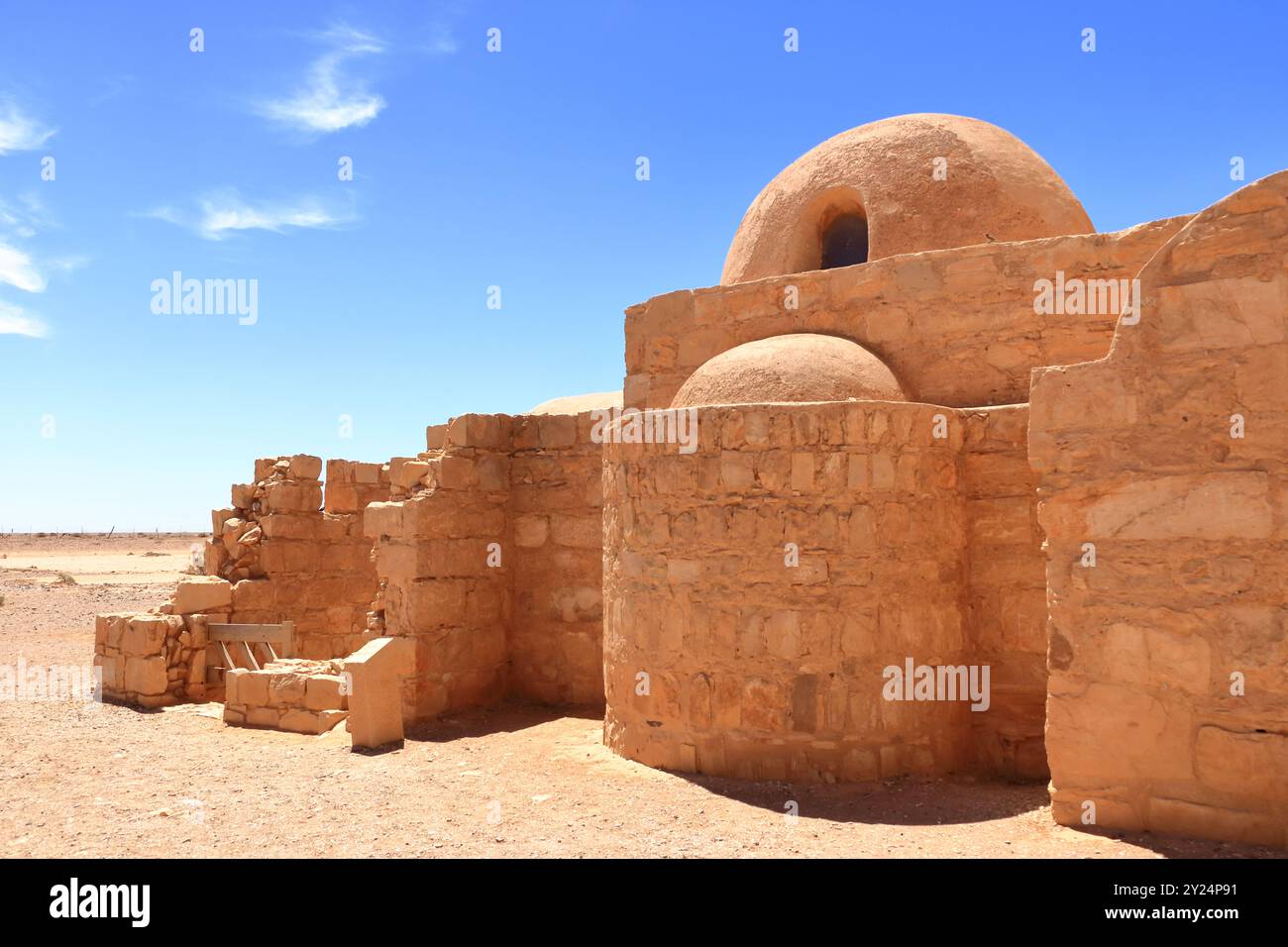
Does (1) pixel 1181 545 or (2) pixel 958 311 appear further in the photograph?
(2) pixel 958 311

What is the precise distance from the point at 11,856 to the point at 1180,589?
5.67 m

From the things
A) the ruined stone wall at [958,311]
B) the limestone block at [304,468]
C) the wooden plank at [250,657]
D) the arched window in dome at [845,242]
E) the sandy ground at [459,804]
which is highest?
the arched window in dome at [845,242]

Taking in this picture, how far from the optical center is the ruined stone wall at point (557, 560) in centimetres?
809

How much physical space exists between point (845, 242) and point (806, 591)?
4068 mm

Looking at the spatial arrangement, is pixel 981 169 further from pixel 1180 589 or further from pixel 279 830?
pixel 279 830

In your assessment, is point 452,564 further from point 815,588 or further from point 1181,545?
point 1181,545

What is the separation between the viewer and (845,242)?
27.0 feet

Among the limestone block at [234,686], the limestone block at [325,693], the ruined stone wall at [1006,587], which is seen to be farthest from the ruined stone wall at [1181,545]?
the limestone block at [234,686]

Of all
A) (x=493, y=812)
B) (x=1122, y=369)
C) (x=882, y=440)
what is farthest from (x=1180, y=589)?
(x=493, y=812)

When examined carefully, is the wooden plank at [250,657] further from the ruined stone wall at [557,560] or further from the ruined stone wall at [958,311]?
the ruined stone wall at [958,311]

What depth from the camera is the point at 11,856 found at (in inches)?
178

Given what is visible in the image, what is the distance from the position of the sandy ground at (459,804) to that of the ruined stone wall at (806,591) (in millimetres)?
247

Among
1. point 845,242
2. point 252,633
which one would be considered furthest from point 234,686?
point 845,242
